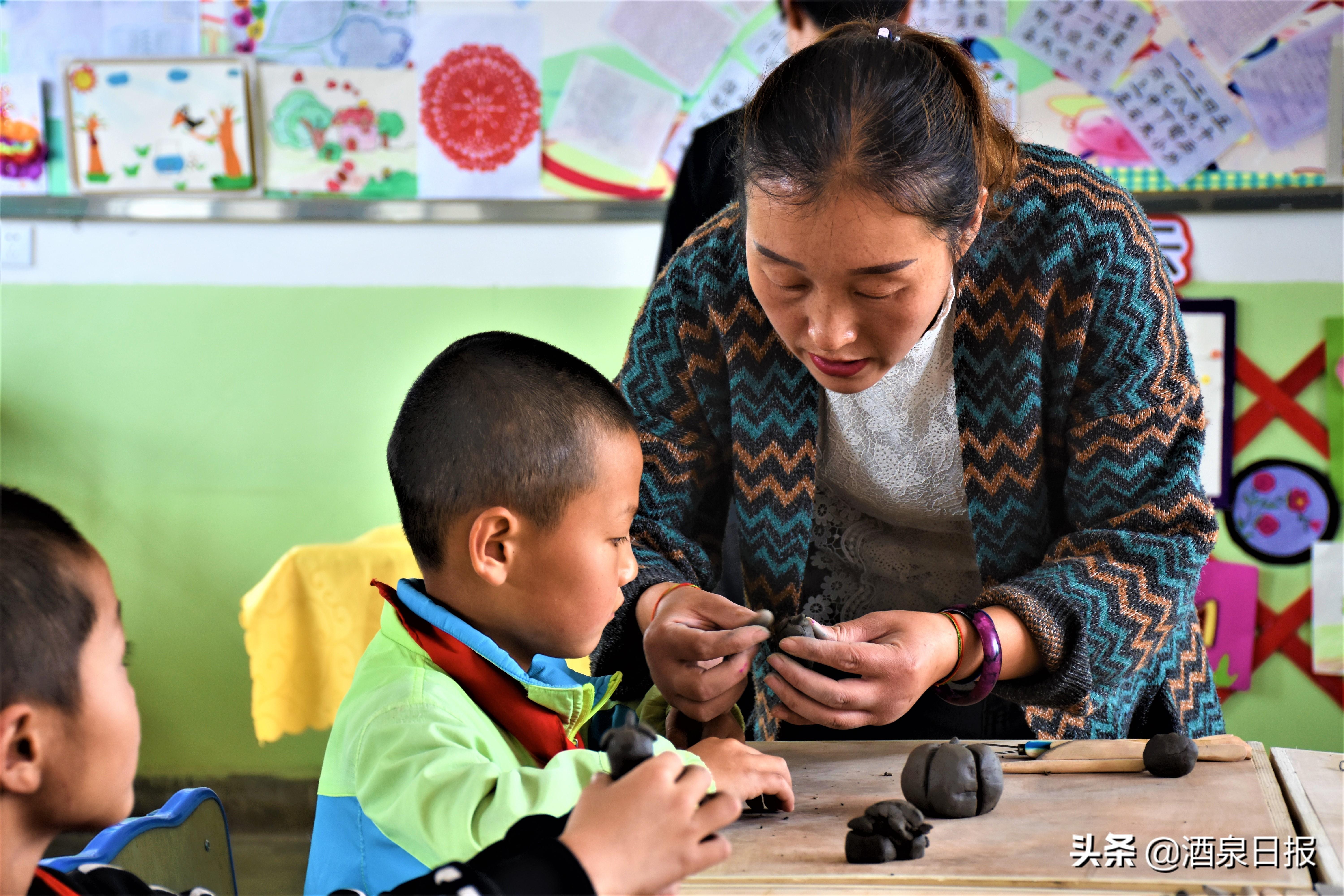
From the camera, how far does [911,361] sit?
1176 millimetres

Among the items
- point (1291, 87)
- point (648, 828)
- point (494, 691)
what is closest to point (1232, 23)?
point (1291, 87)

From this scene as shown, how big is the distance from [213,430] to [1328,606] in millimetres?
2827

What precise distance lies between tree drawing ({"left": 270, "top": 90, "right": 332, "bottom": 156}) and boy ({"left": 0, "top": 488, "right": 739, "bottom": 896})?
2.34m

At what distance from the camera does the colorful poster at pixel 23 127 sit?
2865 mm

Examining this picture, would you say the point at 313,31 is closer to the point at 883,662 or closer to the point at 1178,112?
the point at 1178,112

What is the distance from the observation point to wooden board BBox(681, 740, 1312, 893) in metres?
0.71

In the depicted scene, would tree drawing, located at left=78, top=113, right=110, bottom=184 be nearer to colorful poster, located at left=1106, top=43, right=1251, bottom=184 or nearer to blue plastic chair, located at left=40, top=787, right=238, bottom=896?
blue plastic chair, located at left=40, top=787, right=238, bottom=896

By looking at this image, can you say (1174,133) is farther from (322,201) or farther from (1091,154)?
(322,201)

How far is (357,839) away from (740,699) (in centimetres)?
63

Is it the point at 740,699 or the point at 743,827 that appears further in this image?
the point at 740,699

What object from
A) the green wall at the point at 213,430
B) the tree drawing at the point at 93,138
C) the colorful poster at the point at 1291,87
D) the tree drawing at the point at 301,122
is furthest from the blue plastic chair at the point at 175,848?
the colorful poster at the point at 1291,87

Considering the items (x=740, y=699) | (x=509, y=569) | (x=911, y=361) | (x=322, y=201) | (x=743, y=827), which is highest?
(x=322, y=201)

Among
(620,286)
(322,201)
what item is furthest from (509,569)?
(322,201)

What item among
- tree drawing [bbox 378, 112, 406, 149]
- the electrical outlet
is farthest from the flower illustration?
tree drawing [bbox 378, 112, 406, 149]
